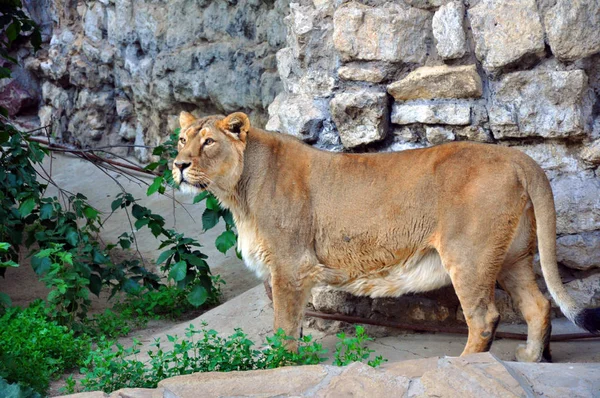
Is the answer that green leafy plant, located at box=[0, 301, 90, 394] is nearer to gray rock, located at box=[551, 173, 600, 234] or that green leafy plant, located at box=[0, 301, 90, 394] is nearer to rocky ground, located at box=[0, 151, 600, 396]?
rocky ground, located at box=[0, 151, 600, 396]

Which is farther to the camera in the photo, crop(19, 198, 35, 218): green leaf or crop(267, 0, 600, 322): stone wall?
crop(19, 198, 35, 218): green leaf

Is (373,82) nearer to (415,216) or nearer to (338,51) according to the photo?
(338,51)

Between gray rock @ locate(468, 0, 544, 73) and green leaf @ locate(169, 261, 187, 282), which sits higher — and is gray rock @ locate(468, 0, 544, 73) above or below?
above

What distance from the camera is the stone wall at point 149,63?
355 inches

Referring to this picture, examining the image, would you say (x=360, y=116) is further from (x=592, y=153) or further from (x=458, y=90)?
(x=592, y=153)

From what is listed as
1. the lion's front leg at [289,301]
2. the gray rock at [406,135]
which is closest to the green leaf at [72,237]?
the lion's front leg at [289,301]

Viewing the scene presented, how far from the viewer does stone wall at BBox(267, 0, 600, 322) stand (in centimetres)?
530

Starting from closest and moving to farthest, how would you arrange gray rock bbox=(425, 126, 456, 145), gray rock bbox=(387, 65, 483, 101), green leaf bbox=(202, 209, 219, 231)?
1. gray rock bbox=(387, 65, 483, 101)
2. gray rock bbox=(425, 126, 456, 145)
3. green leaf bbox=(202, 209, 219, 231)

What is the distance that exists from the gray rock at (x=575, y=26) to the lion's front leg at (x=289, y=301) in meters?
2.33

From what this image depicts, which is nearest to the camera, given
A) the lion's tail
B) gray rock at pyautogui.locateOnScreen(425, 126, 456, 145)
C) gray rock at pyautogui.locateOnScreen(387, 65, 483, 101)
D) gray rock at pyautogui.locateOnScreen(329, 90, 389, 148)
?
the lion's tail

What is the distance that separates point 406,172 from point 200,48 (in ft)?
16.6

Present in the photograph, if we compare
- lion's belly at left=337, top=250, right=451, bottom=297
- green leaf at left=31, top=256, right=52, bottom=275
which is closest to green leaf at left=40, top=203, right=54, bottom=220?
green leaf at left=31, top=256, right=52, bottom=275

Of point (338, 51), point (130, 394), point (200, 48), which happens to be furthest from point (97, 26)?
point (130, 394)

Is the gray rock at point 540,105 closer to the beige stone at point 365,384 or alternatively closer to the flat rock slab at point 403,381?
the flat rock slab at point 403,381
